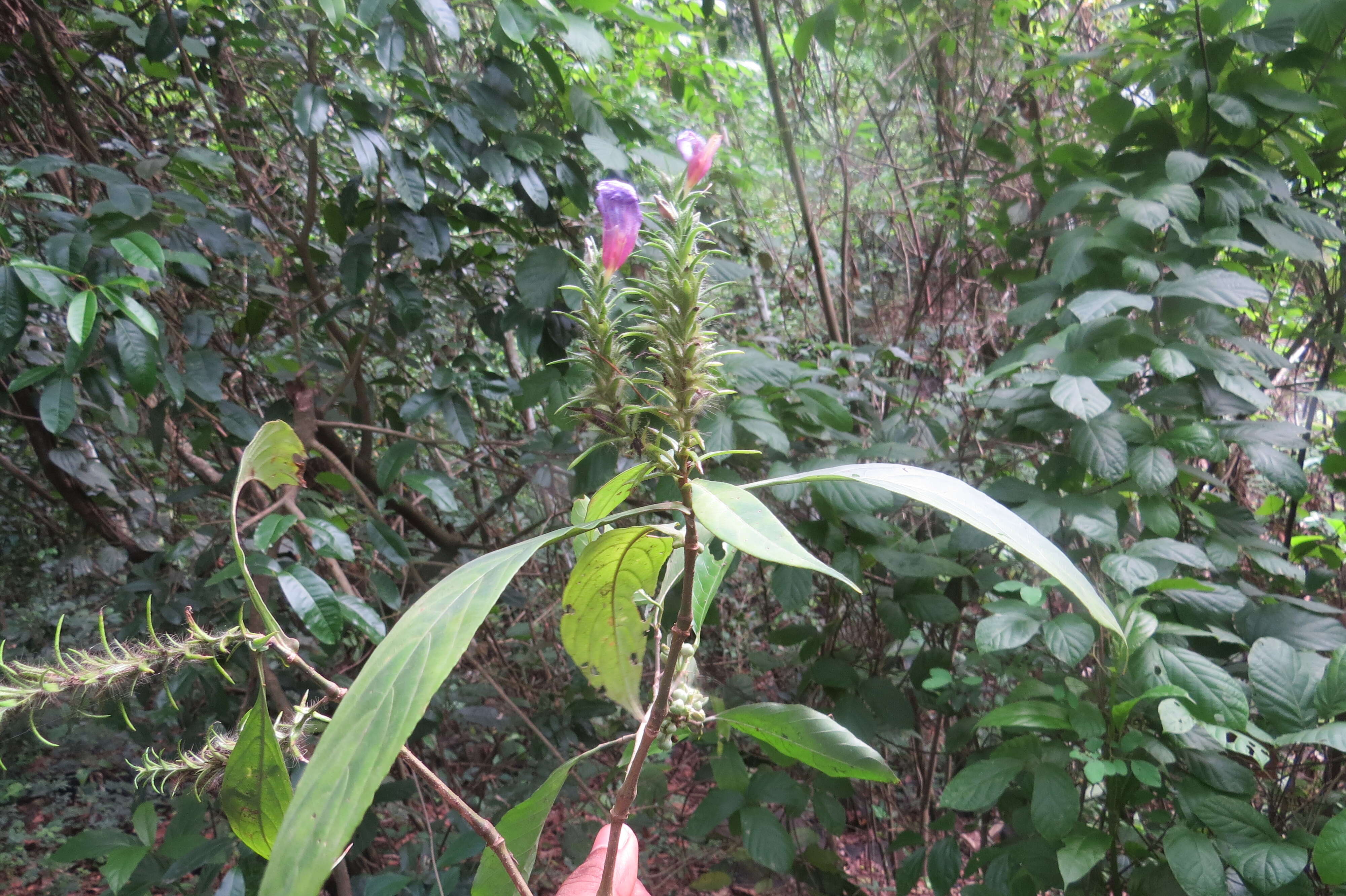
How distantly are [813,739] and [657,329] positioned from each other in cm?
37

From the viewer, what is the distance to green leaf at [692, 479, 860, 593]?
14.9 inches

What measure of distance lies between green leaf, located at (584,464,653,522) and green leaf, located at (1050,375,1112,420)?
92 centimetres

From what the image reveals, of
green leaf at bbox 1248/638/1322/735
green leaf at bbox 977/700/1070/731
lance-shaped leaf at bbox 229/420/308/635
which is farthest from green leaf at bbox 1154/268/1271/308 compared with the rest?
lance-shaped leaf at bbox 229/420/308/635

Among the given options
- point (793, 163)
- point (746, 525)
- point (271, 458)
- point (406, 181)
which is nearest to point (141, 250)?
point (406, 181)

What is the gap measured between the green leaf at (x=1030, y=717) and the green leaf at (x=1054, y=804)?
7cm

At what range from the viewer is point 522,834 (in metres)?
0.62

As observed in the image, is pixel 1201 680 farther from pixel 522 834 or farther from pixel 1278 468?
pixel 522 834

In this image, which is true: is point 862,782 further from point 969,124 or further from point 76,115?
point 76,115

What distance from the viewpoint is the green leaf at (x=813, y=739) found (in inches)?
23.6

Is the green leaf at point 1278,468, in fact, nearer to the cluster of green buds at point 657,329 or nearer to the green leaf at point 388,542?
the cluster of green buds at point 657,329

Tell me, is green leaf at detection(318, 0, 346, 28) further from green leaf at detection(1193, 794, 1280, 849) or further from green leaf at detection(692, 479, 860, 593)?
green leaf at detection(1193, 794, 1280, 849)

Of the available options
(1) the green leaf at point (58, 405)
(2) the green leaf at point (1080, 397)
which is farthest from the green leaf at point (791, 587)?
(1) the green leaf at point (58, 405)

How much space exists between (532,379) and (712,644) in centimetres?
155

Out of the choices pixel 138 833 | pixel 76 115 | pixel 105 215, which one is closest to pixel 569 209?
pixel 105 215
